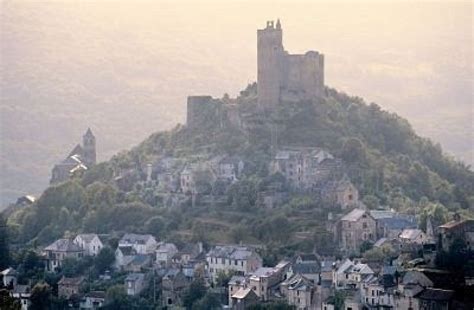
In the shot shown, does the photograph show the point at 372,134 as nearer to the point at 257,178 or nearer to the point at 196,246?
the point at 257,178

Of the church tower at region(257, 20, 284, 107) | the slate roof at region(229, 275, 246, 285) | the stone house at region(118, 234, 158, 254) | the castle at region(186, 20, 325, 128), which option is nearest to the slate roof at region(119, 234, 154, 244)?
the stone house at region(118, 234, 158, 254)

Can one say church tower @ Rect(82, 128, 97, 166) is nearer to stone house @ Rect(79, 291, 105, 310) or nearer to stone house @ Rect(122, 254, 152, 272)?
stone house @ Rect(122, 254, 152, 272)

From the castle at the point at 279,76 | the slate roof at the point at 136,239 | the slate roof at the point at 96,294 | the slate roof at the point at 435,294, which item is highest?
the castle at the point at 279,76

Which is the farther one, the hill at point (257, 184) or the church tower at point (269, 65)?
the church tower at point (269, 65)

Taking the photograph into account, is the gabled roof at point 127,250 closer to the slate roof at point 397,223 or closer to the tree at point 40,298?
the tree at point 40,298

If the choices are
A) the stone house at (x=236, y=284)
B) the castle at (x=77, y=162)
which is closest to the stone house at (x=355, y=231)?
the stone house at (x=236, y=284)

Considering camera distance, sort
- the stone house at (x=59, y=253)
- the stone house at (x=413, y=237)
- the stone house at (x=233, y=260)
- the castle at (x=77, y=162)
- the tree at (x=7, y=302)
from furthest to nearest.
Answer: the castle at (x=77, y=162), the stone house at (x=59, y=253), the stone house at (x=233, y=260), the stone house at (x=413, y=237), the tree at (x=7, y=302)

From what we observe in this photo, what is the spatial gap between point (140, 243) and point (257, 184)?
506 centimetres

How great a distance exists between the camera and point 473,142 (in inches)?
3622

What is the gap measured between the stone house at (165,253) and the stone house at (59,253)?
2.94 metres

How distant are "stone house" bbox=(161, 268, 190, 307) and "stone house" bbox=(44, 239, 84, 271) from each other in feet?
Result: 16.5

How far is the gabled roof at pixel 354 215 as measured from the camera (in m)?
63.6

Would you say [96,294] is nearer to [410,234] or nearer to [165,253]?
[165,253]

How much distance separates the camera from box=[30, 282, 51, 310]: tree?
62250 millimetres
